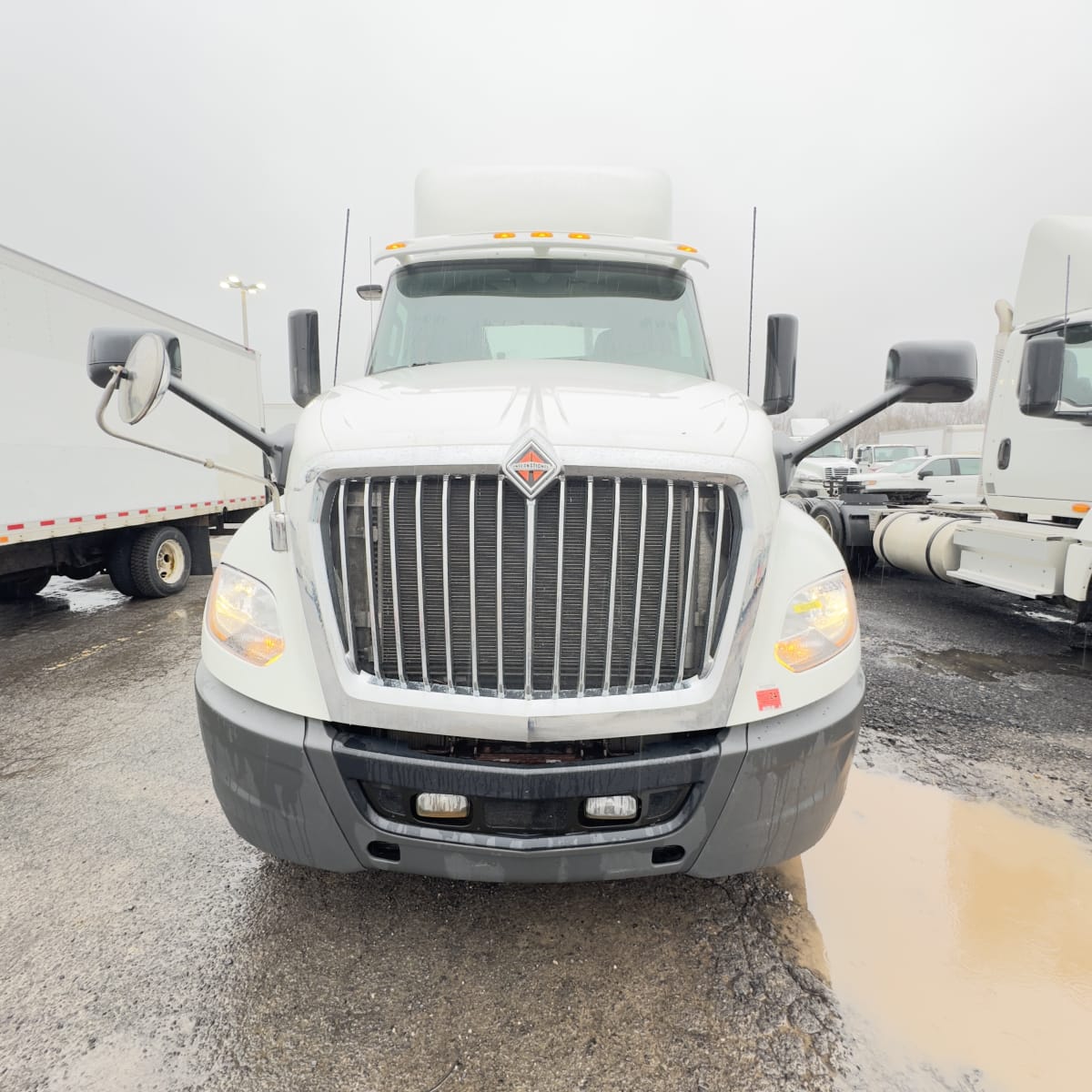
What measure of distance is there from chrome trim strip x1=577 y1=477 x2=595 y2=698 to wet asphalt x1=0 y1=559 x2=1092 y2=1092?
1044mm

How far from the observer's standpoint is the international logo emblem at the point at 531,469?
1.94m

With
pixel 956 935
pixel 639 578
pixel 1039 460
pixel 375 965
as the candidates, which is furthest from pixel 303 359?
pixel 1039 460

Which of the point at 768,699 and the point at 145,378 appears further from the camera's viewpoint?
the point at 145,378

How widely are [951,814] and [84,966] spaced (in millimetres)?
3647

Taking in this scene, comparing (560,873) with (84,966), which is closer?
(560,873)

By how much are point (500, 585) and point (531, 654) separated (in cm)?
23

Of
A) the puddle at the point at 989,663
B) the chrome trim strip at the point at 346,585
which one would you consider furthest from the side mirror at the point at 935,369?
the puddle at the point at 989,663

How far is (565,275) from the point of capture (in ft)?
12.6

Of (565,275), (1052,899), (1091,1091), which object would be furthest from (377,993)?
(565,275)

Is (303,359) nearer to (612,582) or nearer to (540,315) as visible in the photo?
(540,315)

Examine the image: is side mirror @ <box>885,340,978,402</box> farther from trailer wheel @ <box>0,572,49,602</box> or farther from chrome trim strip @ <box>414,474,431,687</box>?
trailer wheel @ <box>0,572,49,602</box>

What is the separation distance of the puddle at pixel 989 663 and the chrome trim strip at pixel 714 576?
427 centimetres

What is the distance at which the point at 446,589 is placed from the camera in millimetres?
2072

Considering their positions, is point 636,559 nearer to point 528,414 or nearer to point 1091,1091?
point 528,414
